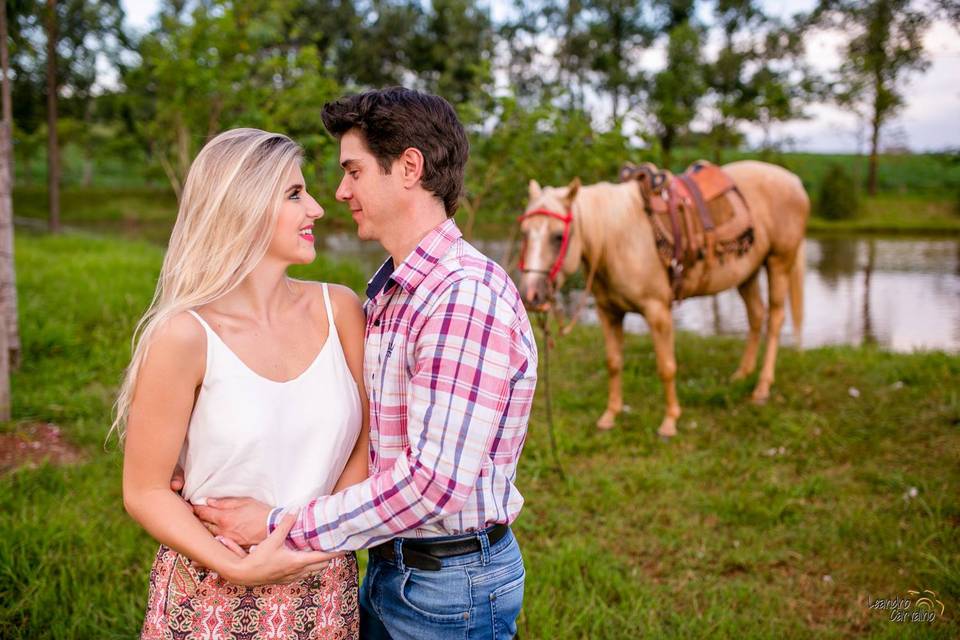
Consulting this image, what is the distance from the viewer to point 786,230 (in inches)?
246

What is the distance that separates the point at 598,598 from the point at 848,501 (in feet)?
6.48

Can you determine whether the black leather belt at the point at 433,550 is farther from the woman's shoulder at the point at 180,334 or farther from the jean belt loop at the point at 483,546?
the woman's shoulder at the point at 180,334

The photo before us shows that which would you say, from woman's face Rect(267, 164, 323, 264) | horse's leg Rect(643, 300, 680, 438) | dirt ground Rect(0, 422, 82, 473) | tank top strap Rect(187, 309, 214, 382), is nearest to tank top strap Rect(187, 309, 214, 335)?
tank top strap Rect(187, 309, 214, 382)

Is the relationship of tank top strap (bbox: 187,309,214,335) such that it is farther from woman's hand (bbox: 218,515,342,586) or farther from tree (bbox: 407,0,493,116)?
tree (bbox: 407,0,493,116)

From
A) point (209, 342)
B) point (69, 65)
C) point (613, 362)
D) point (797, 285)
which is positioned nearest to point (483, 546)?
point (209, 342)

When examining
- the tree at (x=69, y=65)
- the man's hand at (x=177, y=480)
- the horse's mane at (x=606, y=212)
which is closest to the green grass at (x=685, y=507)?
the horse's mane at (x=606, y=212)

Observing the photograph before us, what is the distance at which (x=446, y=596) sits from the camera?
1.56m

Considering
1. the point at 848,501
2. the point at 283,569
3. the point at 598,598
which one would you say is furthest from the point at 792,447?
the point at 283,569

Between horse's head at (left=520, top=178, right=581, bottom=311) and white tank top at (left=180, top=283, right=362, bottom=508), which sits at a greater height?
horse's head at (left=520, top=178, right=581, bottom=311)

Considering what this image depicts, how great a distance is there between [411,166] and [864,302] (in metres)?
11.4

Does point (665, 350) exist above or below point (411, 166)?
below

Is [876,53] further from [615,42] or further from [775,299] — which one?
[615,42]

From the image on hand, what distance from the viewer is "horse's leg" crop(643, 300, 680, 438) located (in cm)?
534
